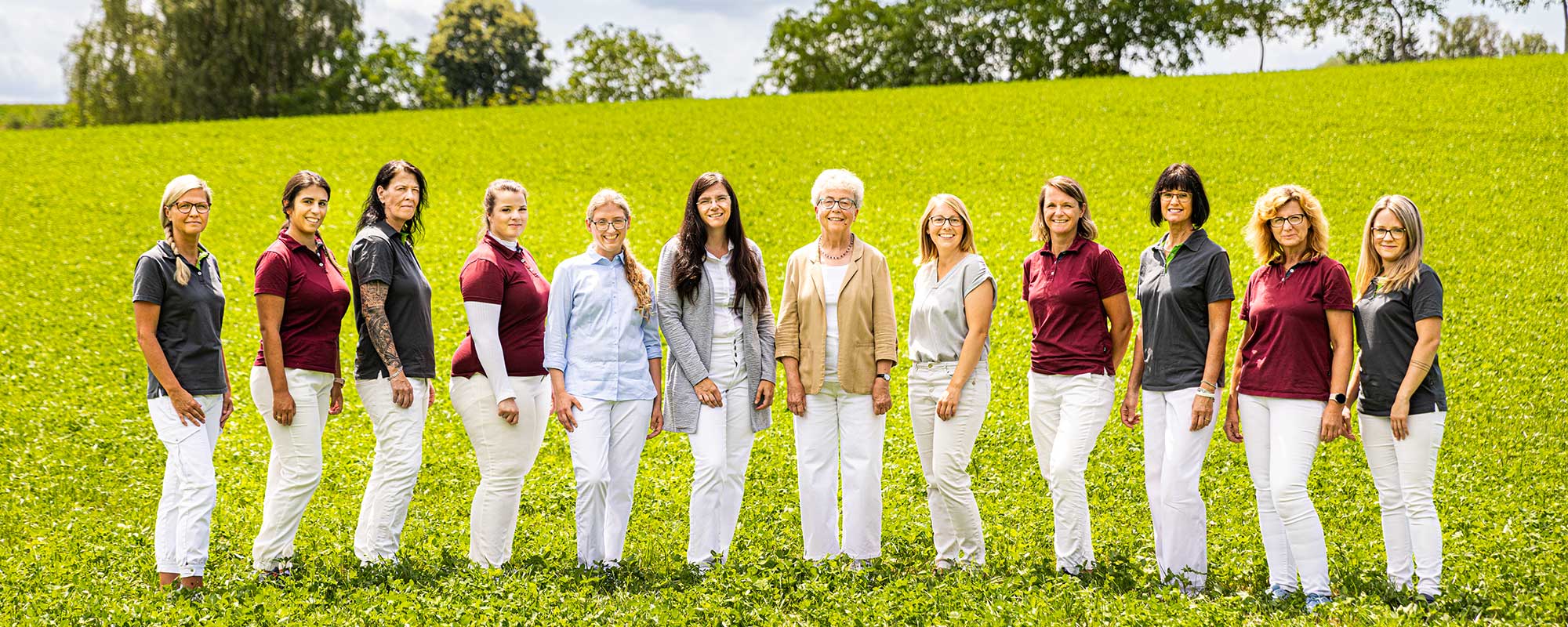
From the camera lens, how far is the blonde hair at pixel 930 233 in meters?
6.45

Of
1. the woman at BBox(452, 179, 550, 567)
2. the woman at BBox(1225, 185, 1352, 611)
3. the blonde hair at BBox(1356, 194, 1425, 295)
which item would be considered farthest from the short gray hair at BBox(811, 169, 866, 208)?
the blonde hair at BBox(1356, 194, 1425, 295)

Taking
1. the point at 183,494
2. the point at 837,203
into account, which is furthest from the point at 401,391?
the point at 837,203

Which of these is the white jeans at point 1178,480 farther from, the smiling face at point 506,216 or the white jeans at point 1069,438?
the smiling face at point 506,216

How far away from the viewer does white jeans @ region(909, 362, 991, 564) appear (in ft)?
20.9

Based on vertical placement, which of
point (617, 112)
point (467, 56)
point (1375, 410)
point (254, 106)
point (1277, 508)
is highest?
point (467, 56)

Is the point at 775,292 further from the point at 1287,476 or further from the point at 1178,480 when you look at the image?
the point at 1287,476

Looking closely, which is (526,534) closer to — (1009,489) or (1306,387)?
(1009,489)

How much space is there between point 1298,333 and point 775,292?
10569mm

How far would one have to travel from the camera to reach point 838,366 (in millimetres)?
6383

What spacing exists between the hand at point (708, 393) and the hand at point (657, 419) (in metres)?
0.36

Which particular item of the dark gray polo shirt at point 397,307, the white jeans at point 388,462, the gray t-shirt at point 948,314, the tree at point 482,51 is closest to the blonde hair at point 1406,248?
the gray t-shirt at point 948,314

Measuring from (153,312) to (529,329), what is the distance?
2.17m

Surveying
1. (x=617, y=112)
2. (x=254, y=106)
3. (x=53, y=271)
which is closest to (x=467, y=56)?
(x=254, y=106)

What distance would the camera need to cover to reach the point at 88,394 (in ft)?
40.0
